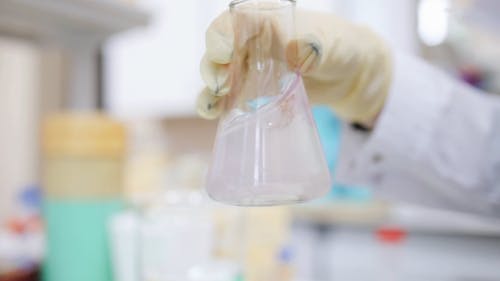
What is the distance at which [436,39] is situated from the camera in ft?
5.47

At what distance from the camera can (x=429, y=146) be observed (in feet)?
2.17

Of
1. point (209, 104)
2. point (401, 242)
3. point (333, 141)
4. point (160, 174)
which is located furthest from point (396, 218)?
point (209, 104)

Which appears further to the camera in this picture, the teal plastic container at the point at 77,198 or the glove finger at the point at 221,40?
the teal plastic container at the point at 77,198

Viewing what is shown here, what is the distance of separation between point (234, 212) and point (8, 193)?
3.86 feet

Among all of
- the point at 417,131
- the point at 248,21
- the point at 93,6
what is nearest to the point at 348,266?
the point at 417,131

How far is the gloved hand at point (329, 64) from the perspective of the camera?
1.14 ft

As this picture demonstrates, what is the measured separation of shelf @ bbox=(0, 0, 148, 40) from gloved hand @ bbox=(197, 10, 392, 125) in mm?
542

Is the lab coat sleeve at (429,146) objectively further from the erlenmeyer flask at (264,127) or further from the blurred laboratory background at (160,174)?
the erlenmeyer flask at (264,127)

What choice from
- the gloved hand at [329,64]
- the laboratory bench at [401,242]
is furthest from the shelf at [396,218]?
the gloved hand at [329,64]

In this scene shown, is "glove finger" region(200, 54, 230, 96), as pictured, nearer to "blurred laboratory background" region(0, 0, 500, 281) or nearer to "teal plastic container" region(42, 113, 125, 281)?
"blurred laboratory background" region(0, 0, 500, 281)

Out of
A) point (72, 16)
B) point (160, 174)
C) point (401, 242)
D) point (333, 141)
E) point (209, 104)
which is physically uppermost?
point (72, 16)

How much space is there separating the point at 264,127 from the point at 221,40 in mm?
70

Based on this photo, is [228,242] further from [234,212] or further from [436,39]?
[436,39]

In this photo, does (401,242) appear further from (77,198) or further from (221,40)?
(221,40)
